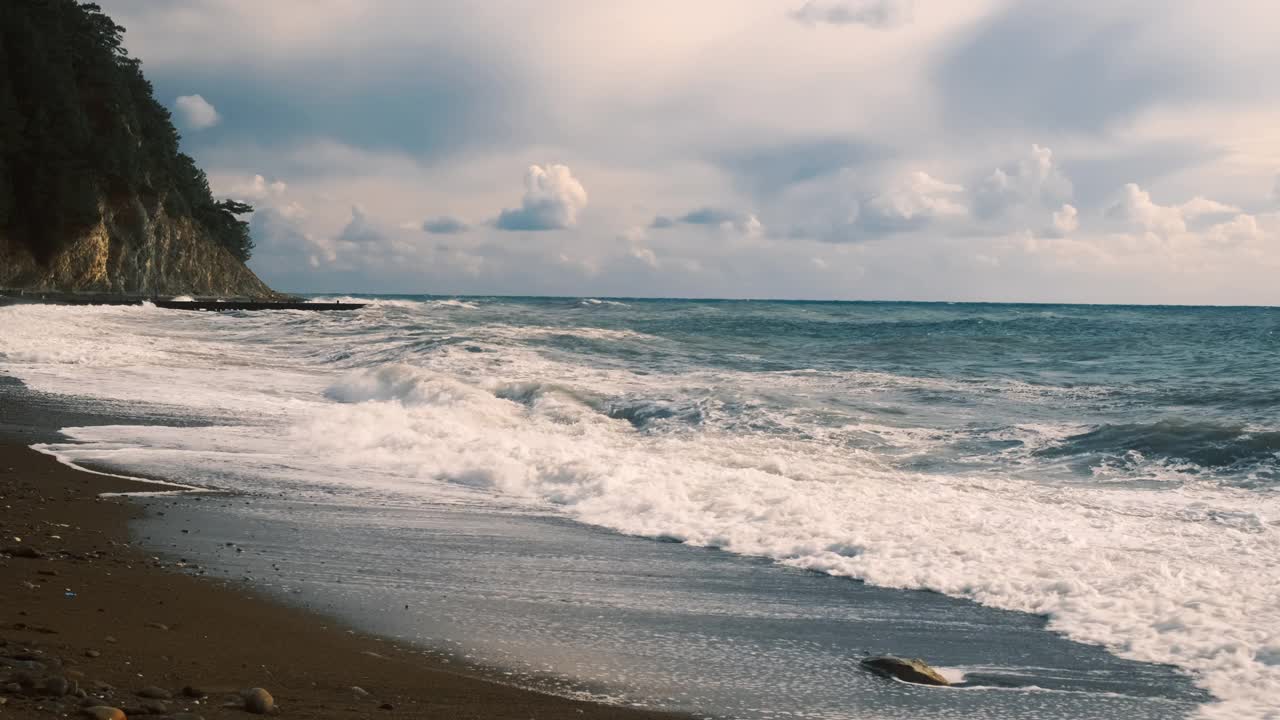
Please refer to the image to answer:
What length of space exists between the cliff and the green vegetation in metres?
0.06

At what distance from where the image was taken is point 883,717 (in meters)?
4.45

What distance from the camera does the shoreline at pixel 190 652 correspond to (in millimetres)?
3826

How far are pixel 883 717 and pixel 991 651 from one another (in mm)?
1377

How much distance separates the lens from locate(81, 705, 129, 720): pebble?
3279mm

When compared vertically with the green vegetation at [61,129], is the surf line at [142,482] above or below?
below

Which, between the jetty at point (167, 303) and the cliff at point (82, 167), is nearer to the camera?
the jetty at point (167, 303)

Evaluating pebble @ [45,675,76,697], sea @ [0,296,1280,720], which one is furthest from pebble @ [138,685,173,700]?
sea @ [0,296,1280,720]

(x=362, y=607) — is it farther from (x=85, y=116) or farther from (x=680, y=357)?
(x=85, y=116)

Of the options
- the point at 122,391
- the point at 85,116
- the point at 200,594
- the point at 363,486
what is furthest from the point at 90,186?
the point at 200,594

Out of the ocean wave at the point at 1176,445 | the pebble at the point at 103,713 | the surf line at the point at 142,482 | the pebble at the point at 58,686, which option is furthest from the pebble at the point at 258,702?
the ocean wave at the point at 1176,445

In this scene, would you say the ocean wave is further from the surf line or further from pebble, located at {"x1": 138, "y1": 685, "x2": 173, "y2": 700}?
pebble, located at {"x1": 138, "y1": 685, "x2": 173, "y2": 700}

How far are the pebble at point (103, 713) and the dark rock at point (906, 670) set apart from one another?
3471 mm

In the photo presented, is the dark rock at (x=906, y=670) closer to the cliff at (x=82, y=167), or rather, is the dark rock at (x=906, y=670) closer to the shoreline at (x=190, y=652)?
the shoreline at (x=190, y=652)

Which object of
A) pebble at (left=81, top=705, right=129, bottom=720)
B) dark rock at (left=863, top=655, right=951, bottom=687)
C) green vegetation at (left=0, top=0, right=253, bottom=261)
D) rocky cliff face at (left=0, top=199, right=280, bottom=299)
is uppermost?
green vegetation at (left=0, top=0, right=253, bottom=261)
